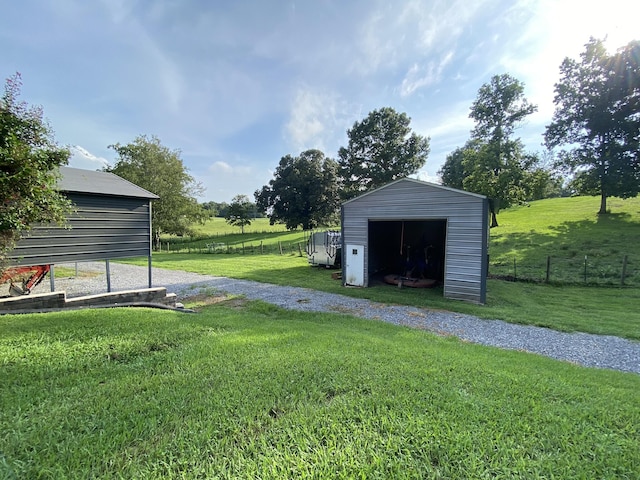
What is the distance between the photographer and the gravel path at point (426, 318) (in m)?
5.14

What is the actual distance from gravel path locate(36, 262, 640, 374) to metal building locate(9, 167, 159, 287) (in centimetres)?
260

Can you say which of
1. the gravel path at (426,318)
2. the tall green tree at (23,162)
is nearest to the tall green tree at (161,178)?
the gravel path at (426,318)

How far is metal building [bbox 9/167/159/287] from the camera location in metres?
6.40

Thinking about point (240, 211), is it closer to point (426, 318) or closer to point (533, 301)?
point (426, 318)

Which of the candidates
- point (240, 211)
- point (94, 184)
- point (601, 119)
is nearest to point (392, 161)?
point (601, 119)

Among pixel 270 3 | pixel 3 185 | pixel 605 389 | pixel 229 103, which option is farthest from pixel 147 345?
pixel 229 103

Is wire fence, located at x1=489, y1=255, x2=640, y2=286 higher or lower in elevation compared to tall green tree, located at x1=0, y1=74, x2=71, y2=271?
lower

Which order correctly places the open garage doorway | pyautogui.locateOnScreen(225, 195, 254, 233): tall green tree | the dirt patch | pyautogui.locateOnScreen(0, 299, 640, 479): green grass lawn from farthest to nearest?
pyautogui.locateOnScreen(225, 195, 254, 233): tall green tree, the open garage doorway, the dirt patch, pyautogui.locateOnScreen(0, 299, 640, 479): green grass lawn

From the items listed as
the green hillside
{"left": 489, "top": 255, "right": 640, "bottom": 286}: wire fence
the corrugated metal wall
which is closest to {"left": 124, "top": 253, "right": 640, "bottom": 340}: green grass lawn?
{"left": 489, "top": 255, "right": 640, "bottom": 286}: wire fence

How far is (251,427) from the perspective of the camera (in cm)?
198

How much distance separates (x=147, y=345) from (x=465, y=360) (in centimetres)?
408

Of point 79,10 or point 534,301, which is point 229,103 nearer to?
point 79,10

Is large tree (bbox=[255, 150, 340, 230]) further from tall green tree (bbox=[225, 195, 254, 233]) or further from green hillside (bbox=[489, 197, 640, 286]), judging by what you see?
green hillside (bbox=[489, 197, 640, 286])

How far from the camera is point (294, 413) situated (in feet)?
7.00
